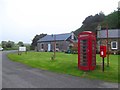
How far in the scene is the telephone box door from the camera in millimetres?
15839

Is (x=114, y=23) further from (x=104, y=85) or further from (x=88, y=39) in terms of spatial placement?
(x=104, y=85)

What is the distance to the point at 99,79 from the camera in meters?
12.6

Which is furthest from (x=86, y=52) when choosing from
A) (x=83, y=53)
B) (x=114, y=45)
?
(x=114, y=45)

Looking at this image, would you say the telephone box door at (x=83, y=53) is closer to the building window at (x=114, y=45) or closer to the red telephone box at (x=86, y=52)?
the red telephone box at (x=86, y=52)

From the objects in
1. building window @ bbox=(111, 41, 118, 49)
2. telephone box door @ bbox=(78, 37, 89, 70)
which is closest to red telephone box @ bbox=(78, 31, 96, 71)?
telephone box door @ bbox=(78, 37, 89, 70)

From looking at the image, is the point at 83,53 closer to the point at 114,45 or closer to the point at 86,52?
the point at 86,52

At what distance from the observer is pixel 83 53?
1609cm

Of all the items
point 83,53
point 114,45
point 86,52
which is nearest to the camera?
point 86,52

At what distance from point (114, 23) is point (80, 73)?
63.9m

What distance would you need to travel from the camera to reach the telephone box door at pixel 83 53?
1584 cm

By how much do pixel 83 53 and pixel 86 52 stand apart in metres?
0.25

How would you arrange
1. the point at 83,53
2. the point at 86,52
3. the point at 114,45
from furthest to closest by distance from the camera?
the point at 114,45 < the point at 83,53 < the point at 86,52

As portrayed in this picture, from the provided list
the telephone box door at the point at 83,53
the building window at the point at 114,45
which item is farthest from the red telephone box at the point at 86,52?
the building window at the point at 114,45

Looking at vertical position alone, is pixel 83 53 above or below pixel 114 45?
below
